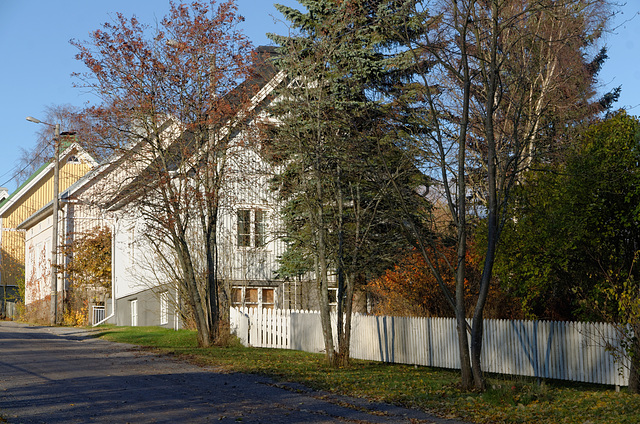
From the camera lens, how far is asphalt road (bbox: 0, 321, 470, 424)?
30.5 feet

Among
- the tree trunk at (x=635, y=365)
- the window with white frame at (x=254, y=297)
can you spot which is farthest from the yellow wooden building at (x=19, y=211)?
the tree trunk at (x=635, y=365)

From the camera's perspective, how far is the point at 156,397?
35.6 ft

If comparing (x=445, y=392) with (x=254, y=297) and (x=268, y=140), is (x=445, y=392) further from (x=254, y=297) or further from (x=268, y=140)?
(x=254, y=297)

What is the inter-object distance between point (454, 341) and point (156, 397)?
8210mm

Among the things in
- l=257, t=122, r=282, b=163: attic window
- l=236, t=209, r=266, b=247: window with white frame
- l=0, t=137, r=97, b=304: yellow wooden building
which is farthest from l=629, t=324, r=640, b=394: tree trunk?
l=0, t=137, r=97, b=304: yellow wooden building

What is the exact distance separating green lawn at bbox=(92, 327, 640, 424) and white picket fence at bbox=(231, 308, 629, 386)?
551mm

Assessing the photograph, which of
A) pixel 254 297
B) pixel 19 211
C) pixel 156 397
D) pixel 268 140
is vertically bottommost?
pixel 156 397

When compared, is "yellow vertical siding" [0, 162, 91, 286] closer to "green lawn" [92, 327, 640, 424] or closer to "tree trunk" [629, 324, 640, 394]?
"green lawn" [92, 327, 640, 424]

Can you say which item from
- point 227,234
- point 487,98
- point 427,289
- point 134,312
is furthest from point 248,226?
point 487,98

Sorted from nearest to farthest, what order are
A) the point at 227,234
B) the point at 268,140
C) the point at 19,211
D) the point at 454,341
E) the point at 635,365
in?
the point at 635,365 < the point at 454,341 < the point at 268,140 < the point at 227,234 < the point at 19,211

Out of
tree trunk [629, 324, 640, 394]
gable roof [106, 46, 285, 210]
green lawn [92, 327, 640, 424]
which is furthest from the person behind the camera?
gable roof [106, 46, 285, 210]

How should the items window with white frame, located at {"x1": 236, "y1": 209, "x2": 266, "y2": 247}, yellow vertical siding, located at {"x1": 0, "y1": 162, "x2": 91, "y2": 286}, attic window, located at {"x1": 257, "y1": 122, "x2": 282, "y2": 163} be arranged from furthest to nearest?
yellow vertical siding, located at {"x1": 0, "y1": 162, "x2": 91, "y2": 286}
window with white frame, located at {"x1": 236, "y1": 209, "x2": 266, "y2": 247}
attic window, located at {"x1": 257, "y1": 122, "x2": 282, "y2": 163}

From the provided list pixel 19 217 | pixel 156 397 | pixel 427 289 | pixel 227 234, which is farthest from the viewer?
pixel 19 217

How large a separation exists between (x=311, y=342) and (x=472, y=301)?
4849 mm
